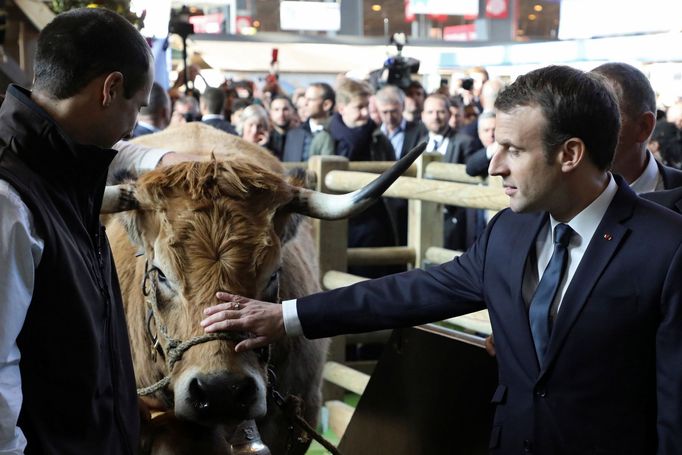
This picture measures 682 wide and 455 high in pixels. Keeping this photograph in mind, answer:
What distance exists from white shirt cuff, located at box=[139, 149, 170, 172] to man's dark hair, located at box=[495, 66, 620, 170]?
1.97 m

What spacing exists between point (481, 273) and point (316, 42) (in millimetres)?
34942

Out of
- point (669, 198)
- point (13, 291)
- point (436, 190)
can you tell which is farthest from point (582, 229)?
point (436, 190)

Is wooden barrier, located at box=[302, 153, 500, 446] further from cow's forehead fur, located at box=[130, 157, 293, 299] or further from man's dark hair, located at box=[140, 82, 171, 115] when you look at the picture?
A: man's dark hair, located at box=[140, 82, 171, 115]

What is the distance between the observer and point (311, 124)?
980cm

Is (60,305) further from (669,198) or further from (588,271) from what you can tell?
(669,198)

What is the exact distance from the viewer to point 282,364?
4066 millimetres

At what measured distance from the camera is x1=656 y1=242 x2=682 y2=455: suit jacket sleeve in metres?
2.38

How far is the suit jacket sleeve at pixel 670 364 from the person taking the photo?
238cm

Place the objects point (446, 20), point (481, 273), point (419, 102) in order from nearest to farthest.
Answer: point (481, 273) < point (419, 102) < point (446, 20)

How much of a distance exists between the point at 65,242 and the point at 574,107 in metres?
1.38

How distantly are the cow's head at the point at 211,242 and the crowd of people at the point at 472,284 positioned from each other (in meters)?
0.13

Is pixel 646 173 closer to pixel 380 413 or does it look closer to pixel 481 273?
pixel 481 273

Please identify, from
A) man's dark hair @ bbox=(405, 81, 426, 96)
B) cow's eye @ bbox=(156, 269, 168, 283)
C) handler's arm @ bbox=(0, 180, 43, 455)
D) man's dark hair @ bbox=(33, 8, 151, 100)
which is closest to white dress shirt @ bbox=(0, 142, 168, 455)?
handler's arm @ bbox=(0, 180, 43, 455)

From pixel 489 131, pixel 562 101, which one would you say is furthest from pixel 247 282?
pixel 489 131
